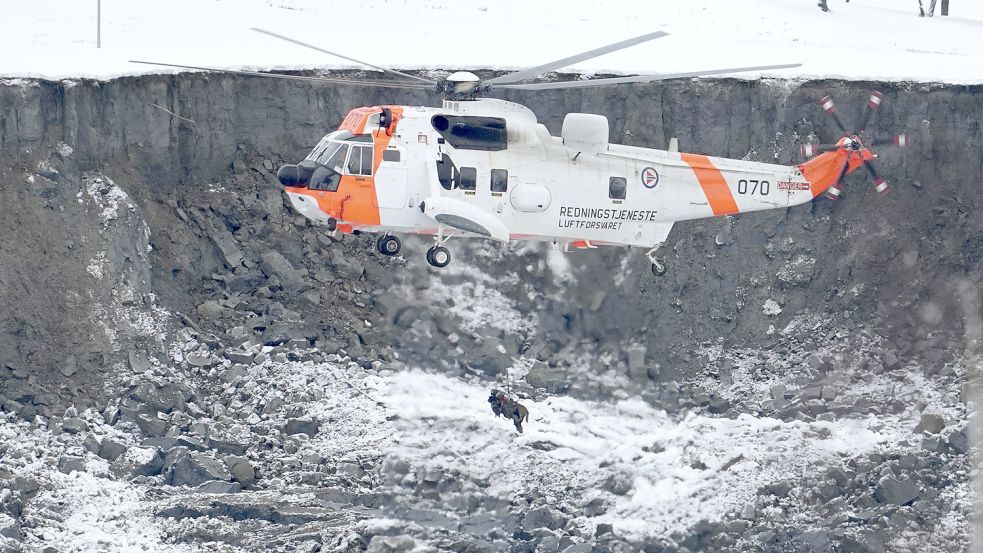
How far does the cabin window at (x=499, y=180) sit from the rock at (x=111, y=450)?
7290mm

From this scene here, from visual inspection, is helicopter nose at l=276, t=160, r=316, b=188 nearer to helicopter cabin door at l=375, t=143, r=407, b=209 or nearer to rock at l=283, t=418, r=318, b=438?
helicopter cabin door at l=375, t=143, r=407, b=209

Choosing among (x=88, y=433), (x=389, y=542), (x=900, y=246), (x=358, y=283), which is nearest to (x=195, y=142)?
(x=358, y=283)

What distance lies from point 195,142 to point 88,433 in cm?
653

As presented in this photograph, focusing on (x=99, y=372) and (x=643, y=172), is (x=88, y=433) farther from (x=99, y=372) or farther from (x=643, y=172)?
(x=643, y=172)

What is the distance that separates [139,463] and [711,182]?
1066 cm

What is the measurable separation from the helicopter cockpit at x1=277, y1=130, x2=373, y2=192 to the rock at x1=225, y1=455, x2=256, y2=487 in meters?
4.51

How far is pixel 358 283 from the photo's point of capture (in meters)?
32.9

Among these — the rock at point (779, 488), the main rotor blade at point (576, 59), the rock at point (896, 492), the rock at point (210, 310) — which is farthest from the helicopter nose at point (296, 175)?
the rock at point (896, 492)

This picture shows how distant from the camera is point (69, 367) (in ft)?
99.0

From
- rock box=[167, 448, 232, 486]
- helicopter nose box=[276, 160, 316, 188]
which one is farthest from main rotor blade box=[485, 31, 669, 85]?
rock box=[167, 448, 232, 486]

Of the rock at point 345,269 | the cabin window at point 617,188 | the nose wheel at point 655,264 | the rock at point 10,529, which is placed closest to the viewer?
the rock at point 10,529

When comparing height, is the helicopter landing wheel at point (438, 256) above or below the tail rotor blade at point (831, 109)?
below

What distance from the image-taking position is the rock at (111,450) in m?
29.1

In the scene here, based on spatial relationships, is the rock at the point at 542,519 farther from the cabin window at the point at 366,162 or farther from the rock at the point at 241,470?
the cabin window at the point at 366,162
